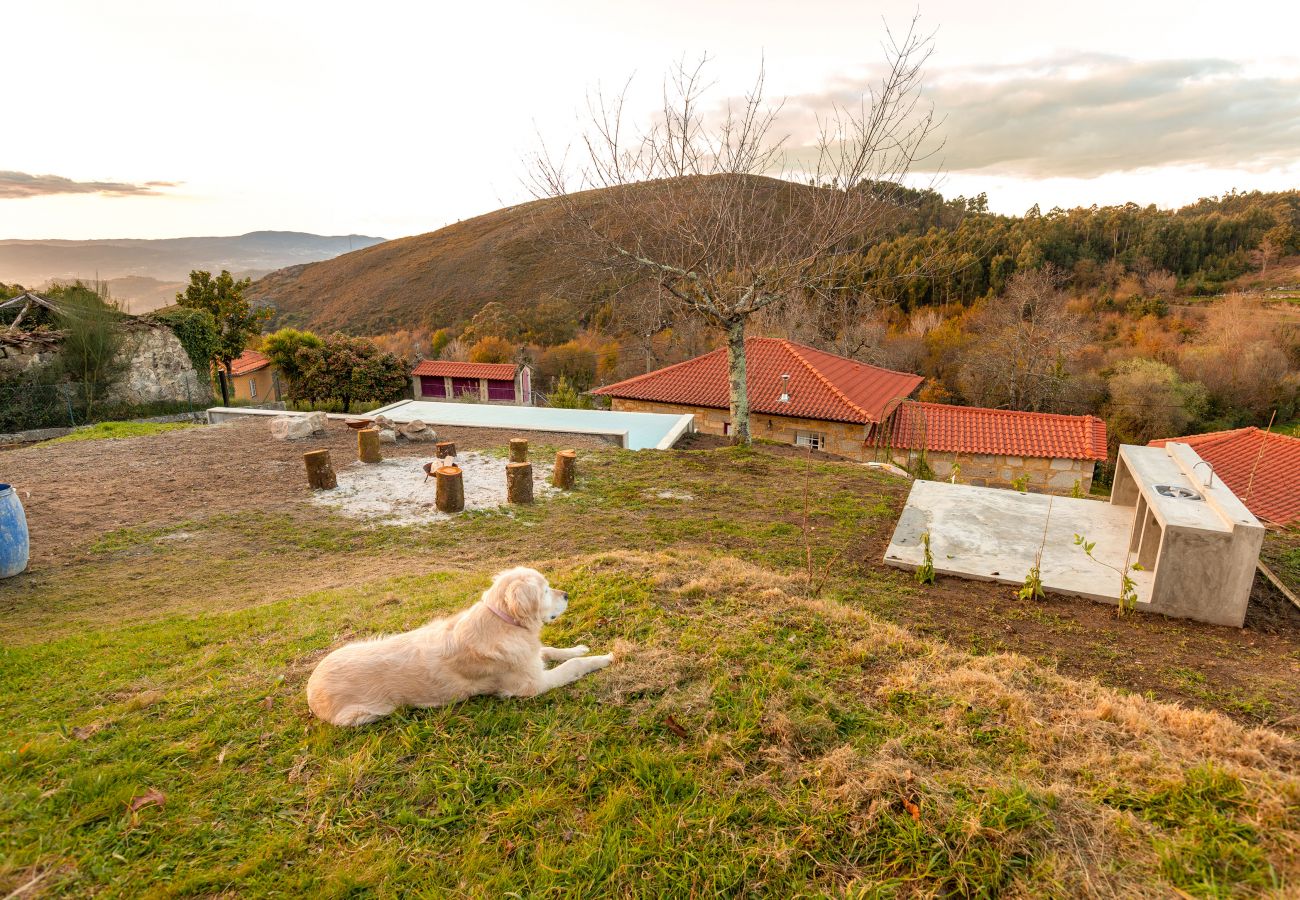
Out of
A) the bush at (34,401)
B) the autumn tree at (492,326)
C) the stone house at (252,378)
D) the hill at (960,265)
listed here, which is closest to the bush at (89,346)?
the bush at (34,401)

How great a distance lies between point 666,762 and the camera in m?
2.54

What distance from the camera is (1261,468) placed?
17016 millimetres

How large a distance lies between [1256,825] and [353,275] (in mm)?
81521

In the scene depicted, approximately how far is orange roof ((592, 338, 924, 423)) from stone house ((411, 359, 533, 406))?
1487 cm

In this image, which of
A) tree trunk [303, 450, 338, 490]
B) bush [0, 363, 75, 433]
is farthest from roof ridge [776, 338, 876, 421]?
bush [0, 363, 75, 433]

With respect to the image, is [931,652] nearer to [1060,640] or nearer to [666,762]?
[1060,640]

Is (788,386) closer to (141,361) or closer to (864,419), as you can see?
(864,419)

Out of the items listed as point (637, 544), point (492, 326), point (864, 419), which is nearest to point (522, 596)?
point (637, 544)

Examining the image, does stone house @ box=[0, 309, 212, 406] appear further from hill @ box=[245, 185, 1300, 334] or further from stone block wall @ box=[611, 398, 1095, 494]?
hill @ box=[245, 185, 1300, 334]

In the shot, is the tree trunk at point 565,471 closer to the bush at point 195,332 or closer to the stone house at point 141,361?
the stone house at point 141,361

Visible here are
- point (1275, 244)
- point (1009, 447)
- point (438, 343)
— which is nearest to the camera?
point (1009, 447)

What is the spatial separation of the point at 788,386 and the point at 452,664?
62.2 ft

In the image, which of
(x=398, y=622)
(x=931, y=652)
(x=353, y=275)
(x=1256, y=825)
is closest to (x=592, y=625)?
(x=398, y=622)

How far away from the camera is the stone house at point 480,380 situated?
35750mm
